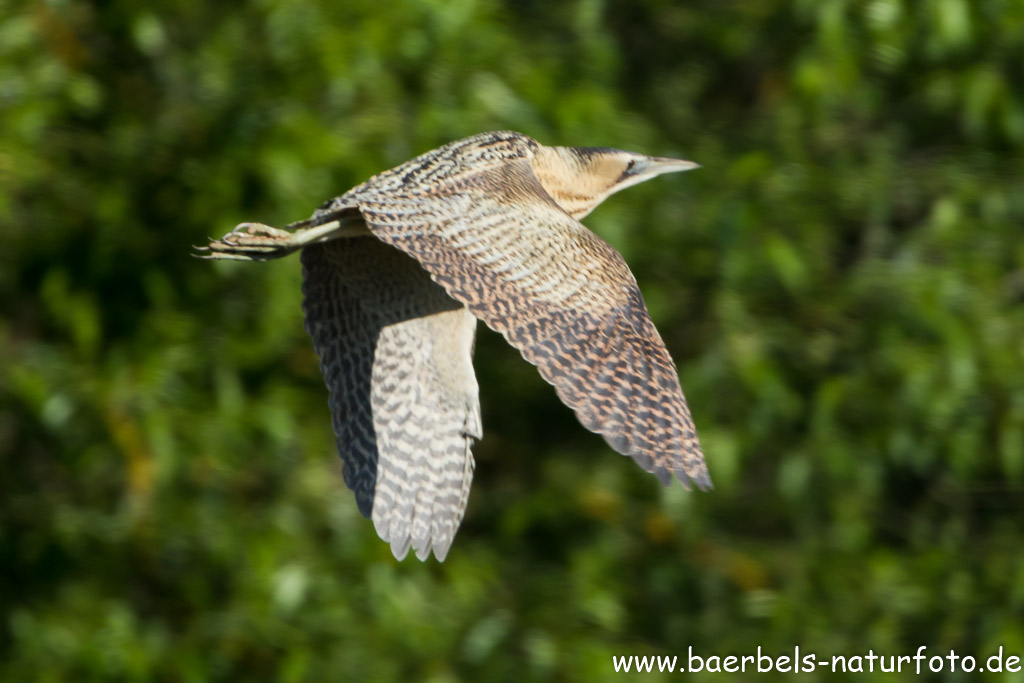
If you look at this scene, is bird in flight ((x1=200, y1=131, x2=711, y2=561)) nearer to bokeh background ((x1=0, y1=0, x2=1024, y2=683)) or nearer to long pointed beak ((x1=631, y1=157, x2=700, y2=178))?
long pointed beak ((x1=631, y1=157, x2=700, y2=178))

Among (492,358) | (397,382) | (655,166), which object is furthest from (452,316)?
(492,358)

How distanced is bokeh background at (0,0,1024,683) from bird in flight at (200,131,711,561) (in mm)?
776

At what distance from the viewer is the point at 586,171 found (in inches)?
116

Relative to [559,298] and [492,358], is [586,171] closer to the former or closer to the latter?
[559,298]

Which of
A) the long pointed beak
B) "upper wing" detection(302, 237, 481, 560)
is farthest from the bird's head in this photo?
"upper wing" detection(302, 237, 481, 560)

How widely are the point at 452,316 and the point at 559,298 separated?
40cm

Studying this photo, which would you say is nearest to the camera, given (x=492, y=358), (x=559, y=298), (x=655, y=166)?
(x=559, y=298)

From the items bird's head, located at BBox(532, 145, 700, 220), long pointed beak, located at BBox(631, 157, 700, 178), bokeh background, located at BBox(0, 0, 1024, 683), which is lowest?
bokeh background, located at BBox(0, 0, 1024, 683)

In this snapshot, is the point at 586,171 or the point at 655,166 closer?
the point at 586,171

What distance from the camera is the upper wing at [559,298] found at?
2.09m

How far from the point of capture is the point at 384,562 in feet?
11.7

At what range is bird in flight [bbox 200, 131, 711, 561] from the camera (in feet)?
7.00

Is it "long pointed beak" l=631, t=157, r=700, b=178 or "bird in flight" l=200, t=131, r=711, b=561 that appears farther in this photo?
"long pointed beak" l=631, t=157, r=700, b=178

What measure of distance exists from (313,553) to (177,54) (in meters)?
1.17
